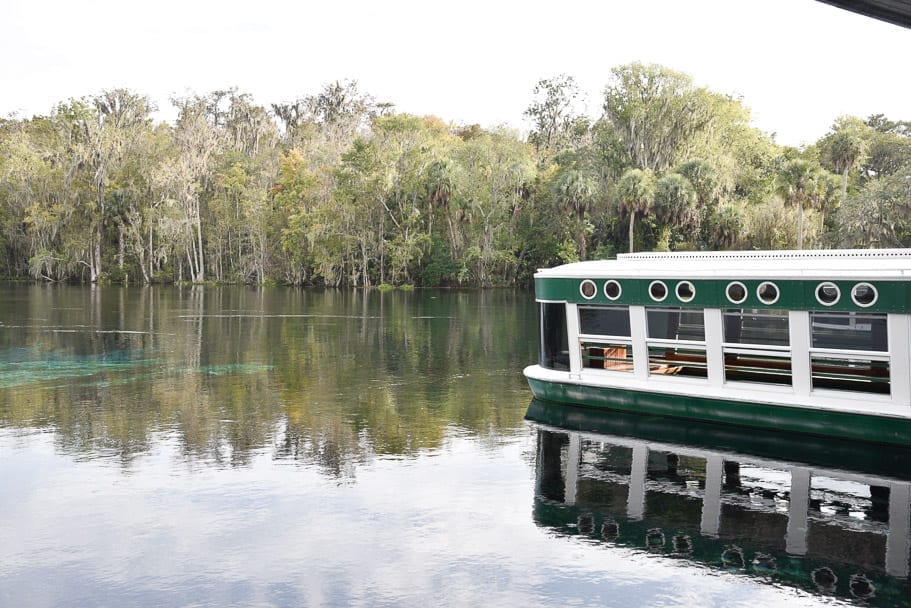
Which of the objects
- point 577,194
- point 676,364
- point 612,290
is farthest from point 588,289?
point 577,194

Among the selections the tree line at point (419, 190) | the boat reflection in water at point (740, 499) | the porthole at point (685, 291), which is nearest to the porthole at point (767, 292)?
the porthole at point (685, 291)

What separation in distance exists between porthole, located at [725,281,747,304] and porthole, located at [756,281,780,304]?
0.19 metres

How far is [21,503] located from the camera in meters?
9.38

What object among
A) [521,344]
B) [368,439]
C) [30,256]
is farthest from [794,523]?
[30,256]

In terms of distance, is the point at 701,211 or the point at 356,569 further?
the point at 701,211

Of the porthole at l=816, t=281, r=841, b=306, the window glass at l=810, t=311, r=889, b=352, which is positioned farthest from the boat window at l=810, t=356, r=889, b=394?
the porthole at l=816, t=281, r=841, b=306

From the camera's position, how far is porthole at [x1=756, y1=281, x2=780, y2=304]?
12.2 metres

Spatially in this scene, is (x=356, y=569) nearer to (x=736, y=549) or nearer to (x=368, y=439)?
(x=736, y=549)

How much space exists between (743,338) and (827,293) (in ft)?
8.51

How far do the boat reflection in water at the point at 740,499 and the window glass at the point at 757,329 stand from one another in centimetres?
188

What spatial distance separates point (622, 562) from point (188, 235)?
2849 inches

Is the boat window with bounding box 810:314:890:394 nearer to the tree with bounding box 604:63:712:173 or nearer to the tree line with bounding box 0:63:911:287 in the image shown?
the tree line with bounding box 0:63:911:287

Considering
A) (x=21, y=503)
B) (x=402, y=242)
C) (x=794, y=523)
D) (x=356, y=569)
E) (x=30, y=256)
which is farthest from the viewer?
(x=30, y=256)

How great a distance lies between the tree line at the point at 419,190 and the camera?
59.6 meters
